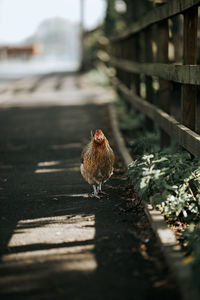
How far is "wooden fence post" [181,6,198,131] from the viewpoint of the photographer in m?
4.71

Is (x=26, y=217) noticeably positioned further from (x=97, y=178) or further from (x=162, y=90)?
(x=162, y=90)

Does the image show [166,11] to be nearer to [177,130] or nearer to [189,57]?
[189,57]

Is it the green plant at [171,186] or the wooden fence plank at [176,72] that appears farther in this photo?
the wooden fence plank at [176,72]

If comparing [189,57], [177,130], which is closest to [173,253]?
[177,130]

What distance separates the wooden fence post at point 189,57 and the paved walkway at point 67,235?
1.10 metres

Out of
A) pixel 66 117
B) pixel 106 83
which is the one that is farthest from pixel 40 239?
pixel 106 83

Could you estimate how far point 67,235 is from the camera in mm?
3998

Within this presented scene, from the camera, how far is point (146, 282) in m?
3.09

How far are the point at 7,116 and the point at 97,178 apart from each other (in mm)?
6809

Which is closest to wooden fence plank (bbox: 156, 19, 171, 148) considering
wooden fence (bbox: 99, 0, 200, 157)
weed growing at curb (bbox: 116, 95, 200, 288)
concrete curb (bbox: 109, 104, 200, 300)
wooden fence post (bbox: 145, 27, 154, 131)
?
wooden fence (bbox: 99, 0, 200, 157)

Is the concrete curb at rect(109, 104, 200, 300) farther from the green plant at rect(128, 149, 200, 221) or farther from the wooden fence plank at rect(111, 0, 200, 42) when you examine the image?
the wooden fence plank at rect(111, 0, 200, 42)

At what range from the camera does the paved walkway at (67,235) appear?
3.04m

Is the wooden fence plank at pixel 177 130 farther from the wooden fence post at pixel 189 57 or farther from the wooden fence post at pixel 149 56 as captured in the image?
the wooden fence post at pixel 149 56

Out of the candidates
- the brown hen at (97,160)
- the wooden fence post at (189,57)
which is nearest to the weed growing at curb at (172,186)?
the brown hen at (97,160)
